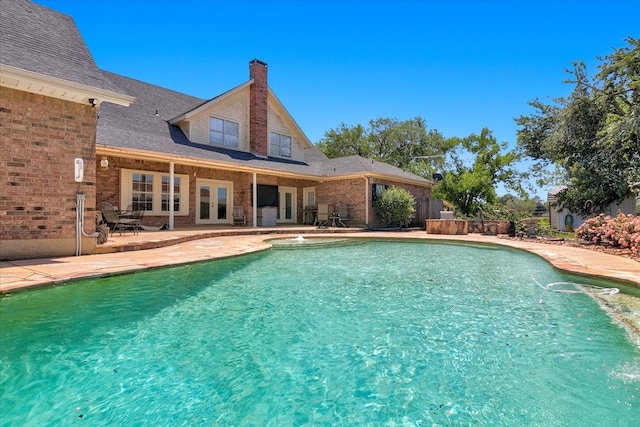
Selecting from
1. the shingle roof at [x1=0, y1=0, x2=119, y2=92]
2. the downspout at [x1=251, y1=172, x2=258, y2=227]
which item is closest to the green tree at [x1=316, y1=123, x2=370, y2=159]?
the downspout at [x1=251, y1=172, x2=258, y2=227]

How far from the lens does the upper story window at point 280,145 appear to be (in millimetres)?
17906

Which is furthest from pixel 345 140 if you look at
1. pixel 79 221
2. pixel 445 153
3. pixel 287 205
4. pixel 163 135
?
pixel 79 221

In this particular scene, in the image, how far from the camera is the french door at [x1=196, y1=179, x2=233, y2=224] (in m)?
14.1

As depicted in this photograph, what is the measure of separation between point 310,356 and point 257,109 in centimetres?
1570

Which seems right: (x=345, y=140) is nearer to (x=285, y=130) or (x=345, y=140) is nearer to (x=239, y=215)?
(x=285, y=130)

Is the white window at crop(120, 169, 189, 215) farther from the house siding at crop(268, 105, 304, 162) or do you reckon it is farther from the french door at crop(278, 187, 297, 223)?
the house siding at crop(268, 105, 304, 162)

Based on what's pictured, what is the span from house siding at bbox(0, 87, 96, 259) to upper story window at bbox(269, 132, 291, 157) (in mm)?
11256

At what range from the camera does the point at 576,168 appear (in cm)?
1501

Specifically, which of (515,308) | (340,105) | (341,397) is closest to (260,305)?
(341,397)

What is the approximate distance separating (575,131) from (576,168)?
162cm

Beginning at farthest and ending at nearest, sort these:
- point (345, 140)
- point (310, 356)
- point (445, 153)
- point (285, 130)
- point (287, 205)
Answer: point (345, 140) → point (445, 153) → point (285, 130) → point (287, 205) → point (310, 356)

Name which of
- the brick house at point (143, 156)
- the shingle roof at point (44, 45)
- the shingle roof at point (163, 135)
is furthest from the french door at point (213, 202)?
the shingle roof at point (44, 45)

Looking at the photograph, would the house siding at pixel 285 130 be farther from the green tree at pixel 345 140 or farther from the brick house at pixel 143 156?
the green tree at pixel 345 140

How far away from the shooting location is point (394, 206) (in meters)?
16.0
